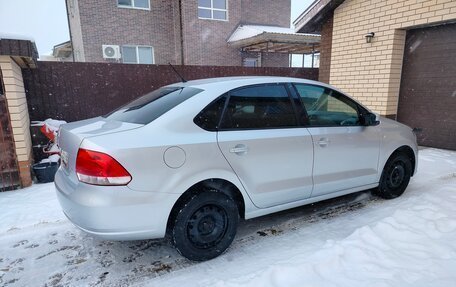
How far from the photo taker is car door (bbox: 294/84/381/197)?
3.31 metres

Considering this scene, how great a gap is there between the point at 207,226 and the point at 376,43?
6329 mm

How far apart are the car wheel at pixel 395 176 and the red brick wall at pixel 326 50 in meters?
4.77

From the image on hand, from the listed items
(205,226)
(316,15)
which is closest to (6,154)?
(205,226)

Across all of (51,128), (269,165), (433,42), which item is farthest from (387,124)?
(51,128)

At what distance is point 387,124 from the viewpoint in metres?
3.89

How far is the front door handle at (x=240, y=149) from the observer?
2.74 m

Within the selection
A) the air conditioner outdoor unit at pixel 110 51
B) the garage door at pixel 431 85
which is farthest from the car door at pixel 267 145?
the air conditioner outdoor unit at pixel 110 51

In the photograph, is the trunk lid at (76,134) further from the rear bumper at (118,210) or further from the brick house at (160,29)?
the brick house at (160,29)

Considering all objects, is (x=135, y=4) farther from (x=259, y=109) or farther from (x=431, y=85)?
(x=259, y=109)

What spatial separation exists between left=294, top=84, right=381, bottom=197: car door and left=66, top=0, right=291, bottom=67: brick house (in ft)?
42.5

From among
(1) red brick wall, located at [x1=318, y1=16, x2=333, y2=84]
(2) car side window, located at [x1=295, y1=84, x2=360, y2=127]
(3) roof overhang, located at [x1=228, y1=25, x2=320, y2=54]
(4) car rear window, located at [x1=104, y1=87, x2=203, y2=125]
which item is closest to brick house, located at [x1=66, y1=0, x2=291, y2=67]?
(3) roof overhang, located at [x1=228, y1=25, x2=320, y2=54]

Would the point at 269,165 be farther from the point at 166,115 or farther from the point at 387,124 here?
the point at 387,124

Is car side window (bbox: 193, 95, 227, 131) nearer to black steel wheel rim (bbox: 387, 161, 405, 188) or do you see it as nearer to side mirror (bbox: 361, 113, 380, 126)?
side mirror (bbox: 361, 113, 380, 126)

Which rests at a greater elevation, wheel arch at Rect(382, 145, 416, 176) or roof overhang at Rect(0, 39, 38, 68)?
roof overhang at Rect(0, 39, 38, 68)
